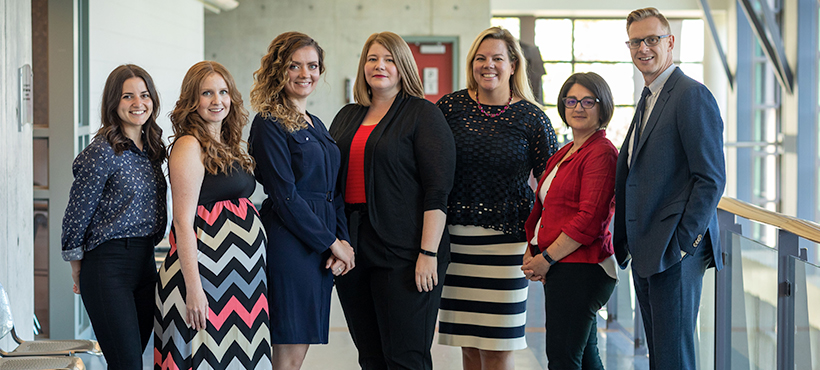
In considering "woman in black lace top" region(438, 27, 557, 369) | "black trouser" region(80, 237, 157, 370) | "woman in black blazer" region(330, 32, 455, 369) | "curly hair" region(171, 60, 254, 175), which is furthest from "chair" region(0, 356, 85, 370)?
"woman in black lace top" region(438, 27, 557, 369)

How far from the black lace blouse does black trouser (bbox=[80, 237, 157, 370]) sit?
1.24 metres

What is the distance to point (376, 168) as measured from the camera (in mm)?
2523

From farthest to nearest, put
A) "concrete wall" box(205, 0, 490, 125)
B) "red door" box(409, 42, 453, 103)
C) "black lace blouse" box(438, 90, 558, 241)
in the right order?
"red door" box(409, 42, 453, 103), "concrete wall" box(205, 0, 490, 125), "black lace blouse" box(438, 90, 558, 241)

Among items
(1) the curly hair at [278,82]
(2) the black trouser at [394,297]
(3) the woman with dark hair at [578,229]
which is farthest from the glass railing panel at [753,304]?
(1) the curly hair at [278,82]

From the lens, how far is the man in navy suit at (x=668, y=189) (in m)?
2.20

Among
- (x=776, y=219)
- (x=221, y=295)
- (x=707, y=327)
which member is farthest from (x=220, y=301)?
(x=707, y=327)

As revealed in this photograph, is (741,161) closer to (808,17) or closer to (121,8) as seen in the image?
(808,17)

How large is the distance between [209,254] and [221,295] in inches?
5.8

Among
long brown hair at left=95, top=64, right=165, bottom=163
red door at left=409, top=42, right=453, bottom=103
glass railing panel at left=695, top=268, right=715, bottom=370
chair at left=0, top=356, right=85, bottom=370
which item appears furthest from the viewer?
red door at left=409, top=42, right=453, bottom=103

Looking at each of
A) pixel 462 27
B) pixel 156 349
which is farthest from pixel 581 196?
pixel 462 27

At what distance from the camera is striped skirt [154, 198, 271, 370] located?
2311 mm

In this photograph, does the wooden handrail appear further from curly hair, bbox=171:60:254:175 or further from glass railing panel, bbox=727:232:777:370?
curly hair, bbox=171:60:254:175

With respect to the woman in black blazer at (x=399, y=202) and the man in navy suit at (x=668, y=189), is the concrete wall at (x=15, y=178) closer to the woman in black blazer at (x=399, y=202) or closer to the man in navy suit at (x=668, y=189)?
the woman in black blazer at (x=399, y=202)

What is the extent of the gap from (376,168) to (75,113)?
2874mm
